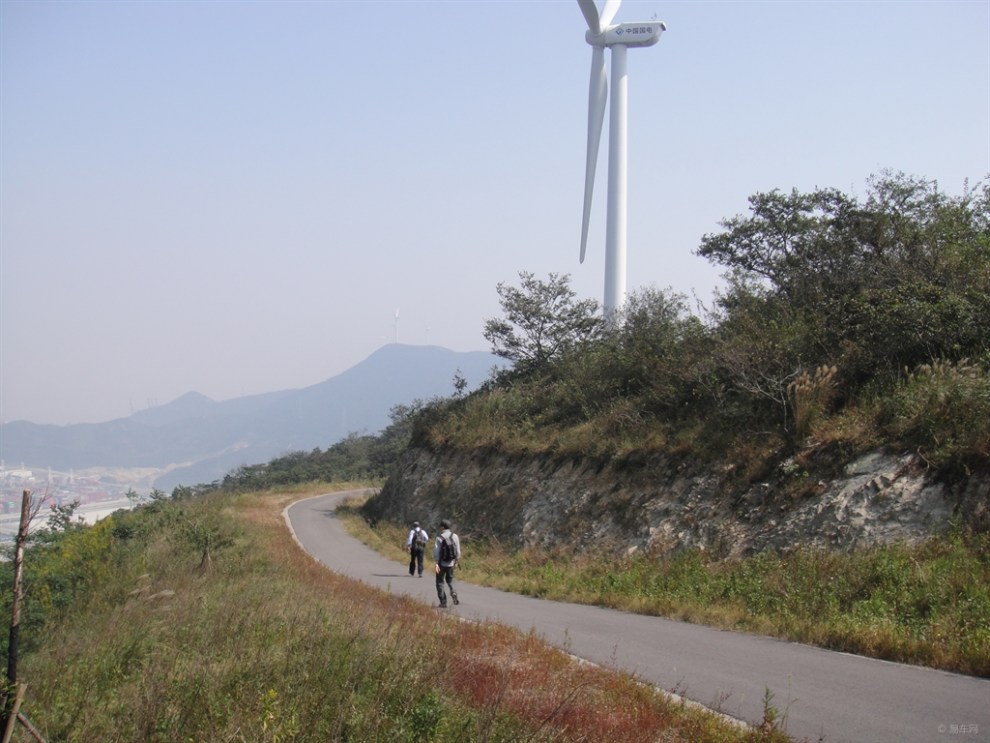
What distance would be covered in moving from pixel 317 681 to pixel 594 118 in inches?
1344

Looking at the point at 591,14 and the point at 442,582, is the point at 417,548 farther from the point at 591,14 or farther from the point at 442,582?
the point at 591,14

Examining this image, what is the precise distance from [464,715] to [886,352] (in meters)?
14.5

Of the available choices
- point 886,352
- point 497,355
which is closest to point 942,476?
point 886,352

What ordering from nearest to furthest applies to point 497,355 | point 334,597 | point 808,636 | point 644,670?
point 644,670, point 808,636, point 334,597, point 497,355

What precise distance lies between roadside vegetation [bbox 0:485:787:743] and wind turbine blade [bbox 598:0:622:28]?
34774 millimetres

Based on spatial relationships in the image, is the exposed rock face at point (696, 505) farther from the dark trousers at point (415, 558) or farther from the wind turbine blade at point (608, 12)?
the wind turbine blade at point (608, 12)

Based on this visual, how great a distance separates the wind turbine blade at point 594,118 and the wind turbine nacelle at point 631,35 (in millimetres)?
595

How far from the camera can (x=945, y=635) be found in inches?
388

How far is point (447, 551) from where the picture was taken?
53.9ft

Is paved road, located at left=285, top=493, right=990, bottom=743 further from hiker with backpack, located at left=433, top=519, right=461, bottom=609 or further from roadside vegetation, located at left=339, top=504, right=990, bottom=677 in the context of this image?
hiker with backpack, located at left=433, top=519, right=461, bottom=609

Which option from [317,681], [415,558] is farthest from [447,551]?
[317,681]

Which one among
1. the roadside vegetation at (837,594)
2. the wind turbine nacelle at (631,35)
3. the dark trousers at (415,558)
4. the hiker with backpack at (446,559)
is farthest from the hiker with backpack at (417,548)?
the wind turbine nacelle at (631,35)

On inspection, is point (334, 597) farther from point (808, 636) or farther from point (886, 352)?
point (886, 352)

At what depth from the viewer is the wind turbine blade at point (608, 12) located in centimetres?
3965
